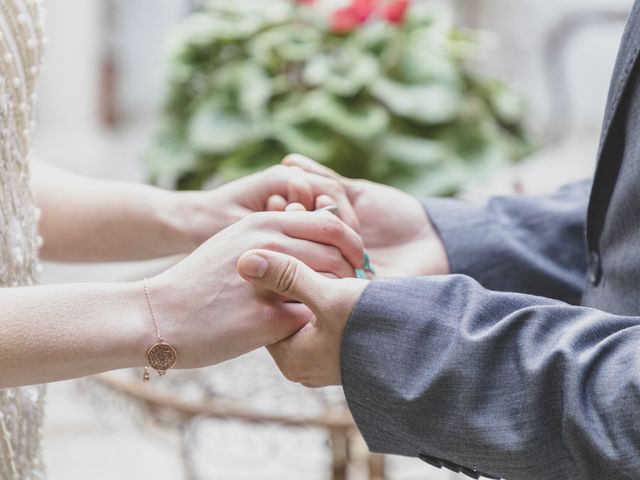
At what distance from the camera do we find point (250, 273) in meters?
0.79

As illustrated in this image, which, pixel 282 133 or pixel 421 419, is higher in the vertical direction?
pixel 421 419

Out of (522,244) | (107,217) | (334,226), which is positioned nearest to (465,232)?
(522,244)

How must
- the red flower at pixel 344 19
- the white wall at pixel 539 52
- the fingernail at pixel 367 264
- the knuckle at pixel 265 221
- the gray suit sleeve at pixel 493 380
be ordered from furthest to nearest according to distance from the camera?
the white wall at pixel 539 52, the red flower at pixel 344 19, the fingernail at pixel 367 264, the knuckle at pixel 265 221, the gray suit sleeve at pixel 493 380

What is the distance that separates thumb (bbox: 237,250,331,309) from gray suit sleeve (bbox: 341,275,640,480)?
0.05m

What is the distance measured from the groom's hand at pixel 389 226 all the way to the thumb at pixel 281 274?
23 cm

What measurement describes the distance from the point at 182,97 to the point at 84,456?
0.92m

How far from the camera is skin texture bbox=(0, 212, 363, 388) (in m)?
0.76

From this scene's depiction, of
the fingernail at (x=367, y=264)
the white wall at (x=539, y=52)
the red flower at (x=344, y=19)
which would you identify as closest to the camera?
the fingernail at (x=367, y=264)

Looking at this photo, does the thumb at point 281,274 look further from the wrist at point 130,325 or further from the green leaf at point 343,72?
the green leaf at point 343,72

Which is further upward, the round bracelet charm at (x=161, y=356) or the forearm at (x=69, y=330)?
the forearm at (x=69, y=330)

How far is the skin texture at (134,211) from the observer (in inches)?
40.9

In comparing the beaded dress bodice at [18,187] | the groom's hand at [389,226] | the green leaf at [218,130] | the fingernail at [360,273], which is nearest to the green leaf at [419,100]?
the green leaf at [218,130]

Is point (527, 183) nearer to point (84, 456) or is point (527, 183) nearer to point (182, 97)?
point (182, 97)

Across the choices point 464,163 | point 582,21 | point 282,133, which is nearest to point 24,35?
point 282,133
